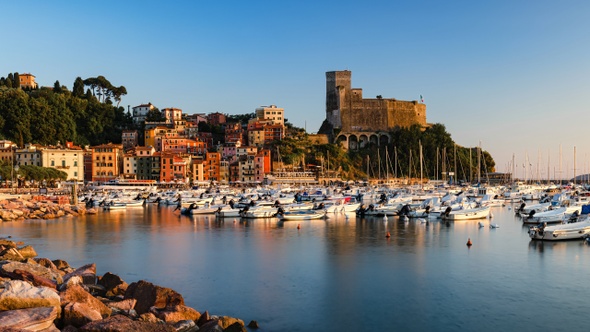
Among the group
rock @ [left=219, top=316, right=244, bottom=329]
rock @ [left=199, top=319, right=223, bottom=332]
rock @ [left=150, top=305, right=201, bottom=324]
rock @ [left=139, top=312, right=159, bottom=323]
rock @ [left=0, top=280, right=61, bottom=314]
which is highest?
rock @ [left=0, top=280, right=61, bottom=314]

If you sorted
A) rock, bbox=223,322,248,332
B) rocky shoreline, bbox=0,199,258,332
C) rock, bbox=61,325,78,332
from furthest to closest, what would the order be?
rock, bbox=223,322,248,332 → rock, bbox=61,325,78,332 → rocky shoreline, bbox=0,199,258,332

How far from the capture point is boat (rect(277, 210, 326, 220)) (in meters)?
31.1

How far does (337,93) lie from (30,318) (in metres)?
72.6

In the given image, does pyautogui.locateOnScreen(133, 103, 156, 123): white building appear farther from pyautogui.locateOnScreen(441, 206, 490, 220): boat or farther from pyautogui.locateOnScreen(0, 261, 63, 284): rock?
pyautogui.locateOnScreen(0, 261, 63, 284): rock

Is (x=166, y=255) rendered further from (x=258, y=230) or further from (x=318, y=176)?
(x=318, y=176)

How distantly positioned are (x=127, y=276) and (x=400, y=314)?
790cm

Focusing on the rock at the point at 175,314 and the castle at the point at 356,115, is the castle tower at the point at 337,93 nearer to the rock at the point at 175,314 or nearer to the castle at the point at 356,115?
the castle at the point at 356,115

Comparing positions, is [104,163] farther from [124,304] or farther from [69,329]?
[69,329]

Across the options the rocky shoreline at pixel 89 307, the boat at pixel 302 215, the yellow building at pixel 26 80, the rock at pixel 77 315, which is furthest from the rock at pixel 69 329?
the yellow building at pixel 26 80

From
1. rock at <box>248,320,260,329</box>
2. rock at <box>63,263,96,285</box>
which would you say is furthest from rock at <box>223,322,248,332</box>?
rock at <box>63,263,96,285</box>

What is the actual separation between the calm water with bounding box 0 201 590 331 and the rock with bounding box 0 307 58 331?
415 cm

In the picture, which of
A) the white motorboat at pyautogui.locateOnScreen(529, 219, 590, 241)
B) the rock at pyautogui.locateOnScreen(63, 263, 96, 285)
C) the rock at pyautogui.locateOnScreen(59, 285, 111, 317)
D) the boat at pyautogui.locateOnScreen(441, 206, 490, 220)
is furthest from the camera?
the boat at pyautogui.locateOnScreen(441, 206, 490, 220)

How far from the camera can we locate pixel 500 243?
2205 cm

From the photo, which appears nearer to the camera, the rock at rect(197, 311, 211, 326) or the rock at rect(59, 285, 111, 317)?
the rock at rect(59, 285, 111, 317)
